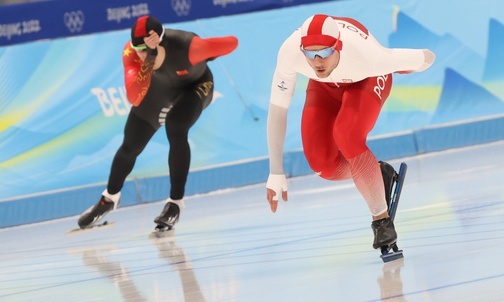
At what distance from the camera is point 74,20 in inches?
480

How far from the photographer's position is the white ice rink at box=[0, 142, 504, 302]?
4.77 m

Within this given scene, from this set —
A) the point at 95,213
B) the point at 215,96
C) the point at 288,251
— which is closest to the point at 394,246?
the point at 288,251

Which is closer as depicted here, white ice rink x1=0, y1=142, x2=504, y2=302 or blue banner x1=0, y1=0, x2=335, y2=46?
white ice rink x1=0, y1=142, x2=504, y2=302

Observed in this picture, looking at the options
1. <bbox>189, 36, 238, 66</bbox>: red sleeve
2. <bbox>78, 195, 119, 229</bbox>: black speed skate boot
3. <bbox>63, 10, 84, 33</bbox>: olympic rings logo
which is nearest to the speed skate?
<bbox>189, 36, 238, 66</bbox>: red sleeve

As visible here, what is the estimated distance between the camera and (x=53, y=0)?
12133 mm

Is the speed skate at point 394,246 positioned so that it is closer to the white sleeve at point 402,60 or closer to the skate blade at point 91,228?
the white sleeve at point 402,60

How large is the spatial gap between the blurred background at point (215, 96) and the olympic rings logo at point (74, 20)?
1 cm

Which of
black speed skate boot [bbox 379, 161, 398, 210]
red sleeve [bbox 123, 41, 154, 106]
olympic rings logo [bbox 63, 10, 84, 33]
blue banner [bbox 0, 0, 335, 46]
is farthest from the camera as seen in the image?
olympic rings logo [bbox 63, 10, 84, 33]

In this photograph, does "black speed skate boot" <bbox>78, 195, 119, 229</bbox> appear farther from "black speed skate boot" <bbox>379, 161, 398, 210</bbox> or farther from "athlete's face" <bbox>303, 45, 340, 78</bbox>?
"athlete's face" <bbox>303, 45, 340, 78</bbox>

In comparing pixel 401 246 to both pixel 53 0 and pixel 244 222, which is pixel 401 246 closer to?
pixel 244 222

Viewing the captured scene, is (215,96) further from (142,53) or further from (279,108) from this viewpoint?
(279,108)

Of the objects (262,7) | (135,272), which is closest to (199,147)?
(262,7)

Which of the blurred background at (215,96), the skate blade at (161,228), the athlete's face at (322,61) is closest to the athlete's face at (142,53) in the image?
the skate blade at (161,228)

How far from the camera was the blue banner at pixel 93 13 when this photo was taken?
39.2ft
